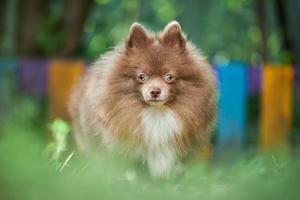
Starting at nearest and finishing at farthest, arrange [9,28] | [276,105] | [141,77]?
1. [141,77]
2. [276,105]
3. [9,28]

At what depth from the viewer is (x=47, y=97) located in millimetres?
7953

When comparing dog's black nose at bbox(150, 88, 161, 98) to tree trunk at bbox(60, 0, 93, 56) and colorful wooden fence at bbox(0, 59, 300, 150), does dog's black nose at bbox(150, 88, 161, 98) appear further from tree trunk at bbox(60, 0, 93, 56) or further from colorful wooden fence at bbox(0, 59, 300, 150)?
tree trunk at bbox(60, 0, 93, 56)

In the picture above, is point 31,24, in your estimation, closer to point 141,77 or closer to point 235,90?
point 235,90

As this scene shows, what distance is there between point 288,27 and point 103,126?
6648 mm

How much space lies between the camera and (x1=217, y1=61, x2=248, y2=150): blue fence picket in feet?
23.8

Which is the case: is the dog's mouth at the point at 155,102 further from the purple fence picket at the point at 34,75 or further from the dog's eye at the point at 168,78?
the purple fence picket at the point at 34,75

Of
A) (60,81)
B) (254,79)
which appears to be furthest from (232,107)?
(60,81)

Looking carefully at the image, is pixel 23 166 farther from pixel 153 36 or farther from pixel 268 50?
pixel 268 50

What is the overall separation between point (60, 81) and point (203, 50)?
2.23 meters

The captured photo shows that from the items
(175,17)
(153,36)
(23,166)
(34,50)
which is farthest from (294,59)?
(23,166)

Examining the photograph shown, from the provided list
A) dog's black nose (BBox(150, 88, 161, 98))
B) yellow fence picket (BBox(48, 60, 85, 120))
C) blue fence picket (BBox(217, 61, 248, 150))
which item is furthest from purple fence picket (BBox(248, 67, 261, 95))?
dog's black nose (BBox(150, 88, 161, 98))

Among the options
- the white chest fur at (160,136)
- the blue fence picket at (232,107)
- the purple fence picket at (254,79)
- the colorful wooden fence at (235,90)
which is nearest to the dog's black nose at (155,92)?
the white chest fur at (160,136)

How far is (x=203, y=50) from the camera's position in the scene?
355 inches

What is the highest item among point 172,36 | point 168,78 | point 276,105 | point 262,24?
point 172,36
